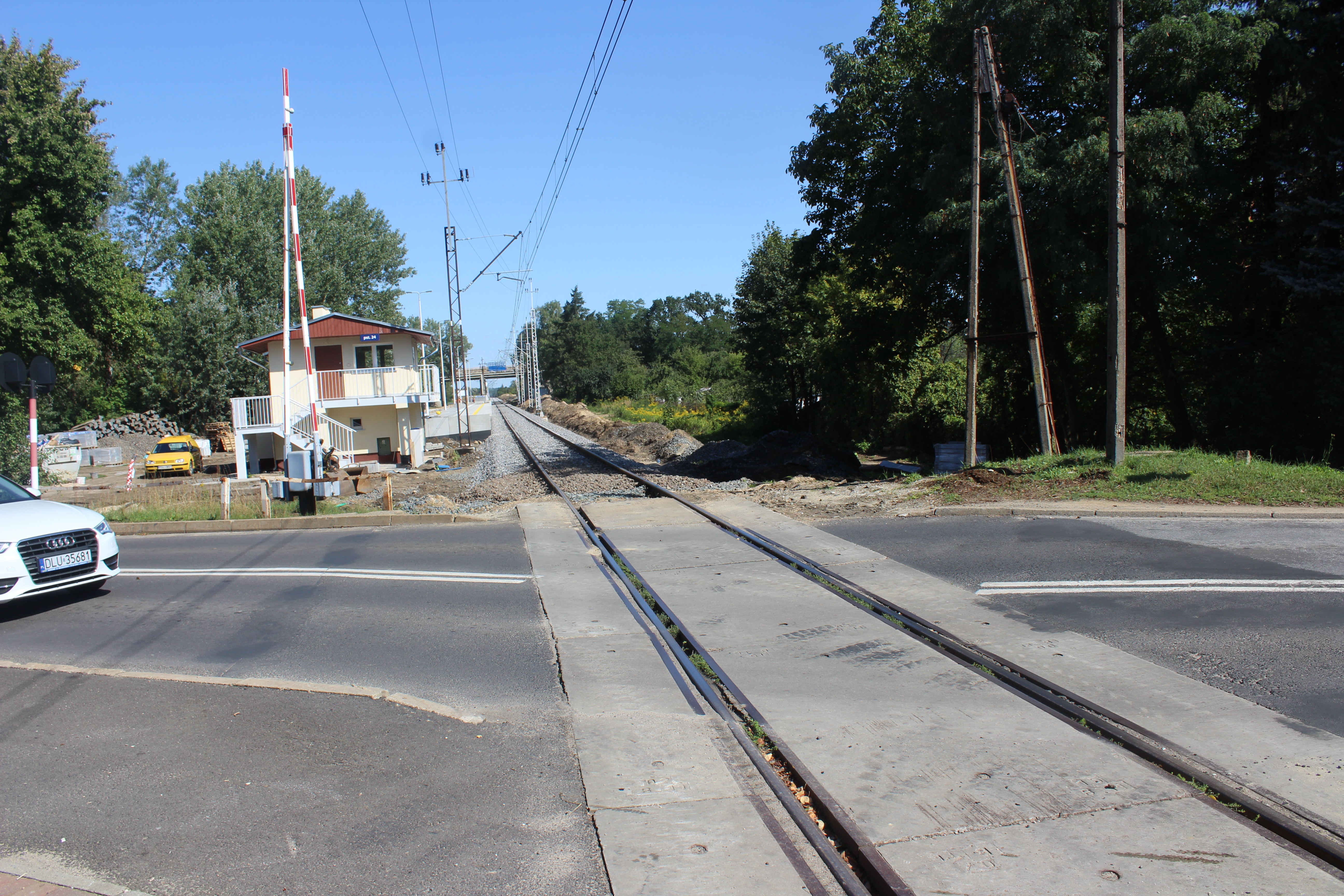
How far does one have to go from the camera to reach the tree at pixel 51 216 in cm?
3328

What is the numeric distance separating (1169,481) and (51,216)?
41013mm

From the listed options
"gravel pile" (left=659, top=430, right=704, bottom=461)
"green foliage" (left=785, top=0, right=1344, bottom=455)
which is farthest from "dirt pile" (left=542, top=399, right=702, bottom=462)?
"green foliage" (left=785, top=0, right=1344, bottom=455)

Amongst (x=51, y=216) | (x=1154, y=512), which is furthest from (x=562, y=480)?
(x=51, y=216)

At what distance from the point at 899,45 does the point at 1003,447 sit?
37.5 feet

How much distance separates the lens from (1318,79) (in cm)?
1688

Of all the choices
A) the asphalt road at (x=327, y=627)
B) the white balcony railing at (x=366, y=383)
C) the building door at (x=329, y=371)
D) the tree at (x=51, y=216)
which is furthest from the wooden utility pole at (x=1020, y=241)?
the tree at (x=51, y=216)

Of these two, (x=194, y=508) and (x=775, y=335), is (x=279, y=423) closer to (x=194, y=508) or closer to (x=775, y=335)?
(x=194, y=508)

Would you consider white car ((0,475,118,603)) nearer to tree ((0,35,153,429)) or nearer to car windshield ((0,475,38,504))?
car windshield ((0,475,38,504))

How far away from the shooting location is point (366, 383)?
3297 centimetres

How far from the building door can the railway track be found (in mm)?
26675

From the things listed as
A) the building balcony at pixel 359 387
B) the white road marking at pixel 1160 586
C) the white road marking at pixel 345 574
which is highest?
the building balcony at pixel 359 387

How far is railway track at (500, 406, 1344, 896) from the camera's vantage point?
372cm

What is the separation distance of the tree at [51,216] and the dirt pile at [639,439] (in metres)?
22.9

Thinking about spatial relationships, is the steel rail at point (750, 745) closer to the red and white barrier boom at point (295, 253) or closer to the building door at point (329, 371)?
the red and white barrier boom at point (295, 253)
